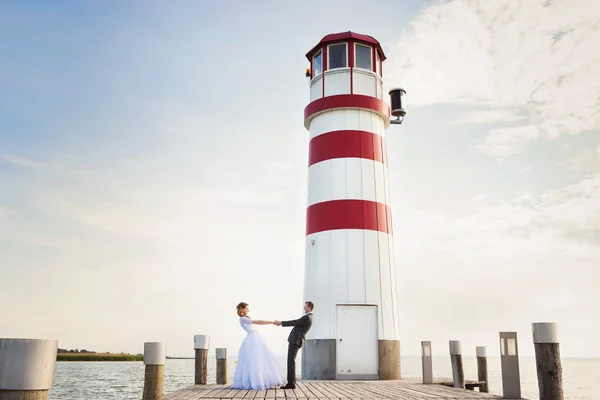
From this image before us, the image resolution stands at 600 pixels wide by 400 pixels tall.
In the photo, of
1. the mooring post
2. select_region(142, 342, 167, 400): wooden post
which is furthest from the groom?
the mooring post

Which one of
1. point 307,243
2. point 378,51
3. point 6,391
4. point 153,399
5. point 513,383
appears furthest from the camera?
point 378,51

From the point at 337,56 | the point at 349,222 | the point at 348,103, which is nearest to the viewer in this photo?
the point at 349,222

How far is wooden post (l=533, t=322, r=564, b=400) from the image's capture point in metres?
7.53

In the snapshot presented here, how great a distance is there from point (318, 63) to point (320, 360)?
8732 millimetres

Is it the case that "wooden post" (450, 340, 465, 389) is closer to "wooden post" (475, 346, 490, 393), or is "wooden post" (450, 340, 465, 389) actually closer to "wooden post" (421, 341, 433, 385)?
"wooden post" (421, 341, 433, 385)

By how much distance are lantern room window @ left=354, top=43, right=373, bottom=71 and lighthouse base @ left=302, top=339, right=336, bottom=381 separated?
7.95 meters

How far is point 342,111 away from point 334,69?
4.43 ft

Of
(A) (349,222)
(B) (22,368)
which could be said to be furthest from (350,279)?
(B) (22,368)

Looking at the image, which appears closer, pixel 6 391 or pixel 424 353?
pixel 6 391

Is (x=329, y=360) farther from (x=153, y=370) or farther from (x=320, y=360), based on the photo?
(x=153, y=370)

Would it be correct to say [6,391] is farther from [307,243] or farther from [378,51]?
[378,51]

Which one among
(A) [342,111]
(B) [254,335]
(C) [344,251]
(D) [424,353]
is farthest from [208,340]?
(A) [342,111]

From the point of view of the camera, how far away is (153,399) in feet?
25.3

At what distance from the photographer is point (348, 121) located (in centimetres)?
1527
